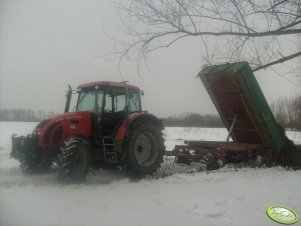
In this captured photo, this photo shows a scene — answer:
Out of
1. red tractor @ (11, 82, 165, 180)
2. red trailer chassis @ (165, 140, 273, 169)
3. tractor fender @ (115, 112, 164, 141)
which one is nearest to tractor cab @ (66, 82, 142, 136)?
red tractor @ (11, 82, 165, 180)

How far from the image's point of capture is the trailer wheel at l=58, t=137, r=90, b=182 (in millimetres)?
7159

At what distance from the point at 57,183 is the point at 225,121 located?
537cm

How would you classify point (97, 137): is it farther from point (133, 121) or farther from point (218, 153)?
point (218, 153)

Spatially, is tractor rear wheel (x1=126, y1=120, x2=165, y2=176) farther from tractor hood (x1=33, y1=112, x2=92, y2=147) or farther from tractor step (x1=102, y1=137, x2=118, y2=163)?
tractor hood (x1=33, y1=112, x2=92, y2=147)

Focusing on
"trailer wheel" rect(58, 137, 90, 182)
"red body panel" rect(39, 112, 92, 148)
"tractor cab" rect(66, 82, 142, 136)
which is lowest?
"trailer wheel" rect(58, 137, 90, 182)

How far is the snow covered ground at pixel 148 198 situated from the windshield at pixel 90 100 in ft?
4.95

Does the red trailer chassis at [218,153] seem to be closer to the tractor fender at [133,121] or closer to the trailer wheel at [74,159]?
the tractor fender at [133,121]

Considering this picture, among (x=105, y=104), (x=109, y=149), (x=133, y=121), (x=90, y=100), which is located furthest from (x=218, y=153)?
(x=90, y=100)

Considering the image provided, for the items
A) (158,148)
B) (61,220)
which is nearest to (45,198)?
(61,220)

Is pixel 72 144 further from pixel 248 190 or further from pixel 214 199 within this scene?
pixel 248 190

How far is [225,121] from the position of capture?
10742 mm
